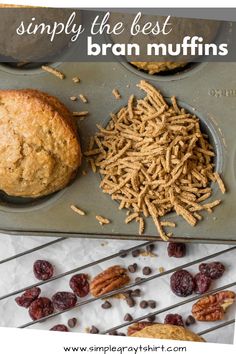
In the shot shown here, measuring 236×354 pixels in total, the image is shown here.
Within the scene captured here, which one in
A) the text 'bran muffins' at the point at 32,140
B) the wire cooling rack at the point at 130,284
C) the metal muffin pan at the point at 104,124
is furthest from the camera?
the wire cooling rack at the point at 130,284

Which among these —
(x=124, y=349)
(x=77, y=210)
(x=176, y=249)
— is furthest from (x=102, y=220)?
(x=124, y=349)

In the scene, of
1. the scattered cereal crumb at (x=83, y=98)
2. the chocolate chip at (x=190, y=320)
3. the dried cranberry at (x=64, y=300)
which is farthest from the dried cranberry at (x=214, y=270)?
the scattered cereal crumb at (x=83, y=98)

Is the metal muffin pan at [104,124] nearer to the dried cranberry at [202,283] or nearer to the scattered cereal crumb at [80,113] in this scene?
the scattered cereal crumb at [80,113]

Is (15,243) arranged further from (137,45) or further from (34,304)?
(137,45)

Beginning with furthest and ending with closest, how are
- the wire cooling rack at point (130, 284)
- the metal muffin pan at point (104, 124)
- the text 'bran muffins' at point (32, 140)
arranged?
1. the wire cooling rack at point (130, 284)
2. the metal muffin pan at point (104, 124)
3. the text 'bran muffins' at point (32, 140)

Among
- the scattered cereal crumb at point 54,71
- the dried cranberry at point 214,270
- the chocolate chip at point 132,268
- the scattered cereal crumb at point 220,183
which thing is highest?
the scattered cereal crumb at point 54,71

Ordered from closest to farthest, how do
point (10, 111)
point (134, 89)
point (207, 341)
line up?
1. point (10, 111)
2. point (134, 89)
3. point (207, 341)

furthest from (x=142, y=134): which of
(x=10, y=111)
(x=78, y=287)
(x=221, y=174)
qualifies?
(x=78, y=287)
